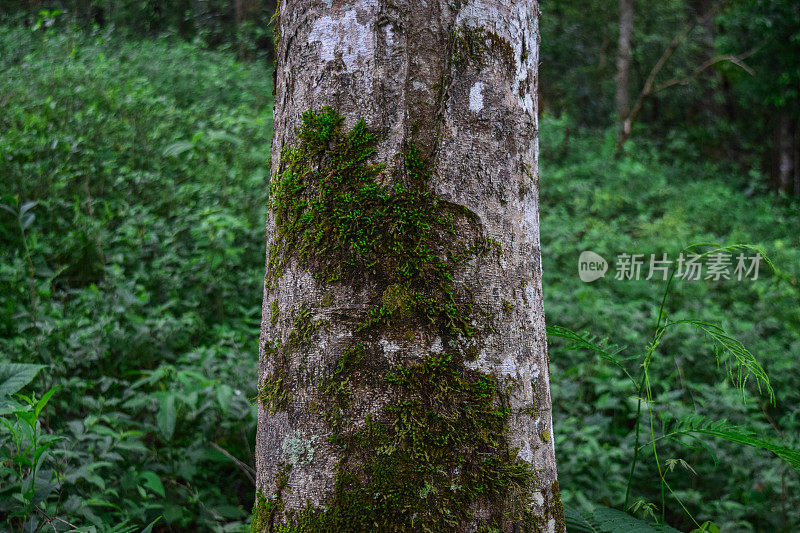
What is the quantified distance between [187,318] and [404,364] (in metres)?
2.45

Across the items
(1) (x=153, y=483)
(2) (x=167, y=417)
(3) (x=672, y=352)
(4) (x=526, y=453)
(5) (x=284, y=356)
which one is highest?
(5) (x=284, y=356)

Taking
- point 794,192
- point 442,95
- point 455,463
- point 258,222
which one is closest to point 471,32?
point 442,95

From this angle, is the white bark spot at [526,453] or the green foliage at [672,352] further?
the green foliage at [672,352]

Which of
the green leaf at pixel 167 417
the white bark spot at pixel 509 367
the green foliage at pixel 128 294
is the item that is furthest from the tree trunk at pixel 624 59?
the white bark spot at pixel 509 367

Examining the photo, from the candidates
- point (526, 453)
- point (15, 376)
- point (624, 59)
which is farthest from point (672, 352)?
point (624, 59)

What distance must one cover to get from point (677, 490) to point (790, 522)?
1.64 ft

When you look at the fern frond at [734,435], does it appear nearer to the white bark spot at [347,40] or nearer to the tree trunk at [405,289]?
the tree trunk at [405,289]

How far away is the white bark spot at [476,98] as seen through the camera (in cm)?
127

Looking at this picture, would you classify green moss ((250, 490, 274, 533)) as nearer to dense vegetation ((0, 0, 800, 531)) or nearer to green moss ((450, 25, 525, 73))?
dense vegetation ((0, 0, 800, 531))

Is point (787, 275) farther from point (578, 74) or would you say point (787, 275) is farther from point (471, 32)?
point (578, 74)

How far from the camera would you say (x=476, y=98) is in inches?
50.3

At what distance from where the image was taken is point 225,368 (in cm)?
284

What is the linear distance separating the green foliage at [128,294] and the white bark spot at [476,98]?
56.4 inches

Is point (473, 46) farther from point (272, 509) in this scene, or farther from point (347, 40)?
point (272, 509)
